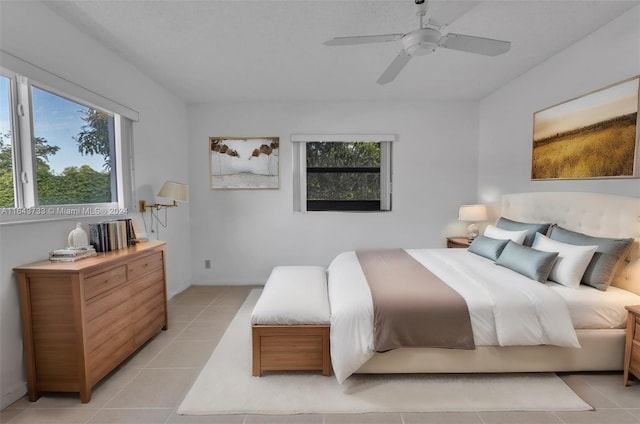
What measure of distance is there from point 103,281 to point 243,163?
254 cm

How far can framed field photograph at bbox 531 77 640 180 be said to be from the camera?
2.23 metres

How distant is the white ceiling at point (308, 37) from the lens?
2.09m

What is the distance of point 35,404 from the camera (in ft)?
6.11

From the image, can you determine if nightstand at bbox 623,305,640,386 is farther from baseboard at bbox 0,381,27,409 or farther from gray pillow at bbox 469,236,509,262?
baseboard at bbox 0,381,27,409

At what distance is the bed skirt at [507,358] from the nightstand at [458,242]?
1.78 metres

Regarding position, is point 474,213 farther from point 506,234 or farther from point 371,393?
point 371,393

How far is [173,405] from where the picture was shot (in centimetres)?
188

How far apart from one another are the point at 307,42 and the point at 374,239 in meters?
2.72

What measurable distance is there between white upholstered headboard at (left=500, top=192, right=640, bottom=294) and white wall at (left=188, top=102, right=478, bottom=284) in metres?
1.26

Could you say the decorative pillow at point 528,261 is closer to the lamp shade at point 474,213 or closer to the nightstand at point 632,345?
the nightstand at point 632,345

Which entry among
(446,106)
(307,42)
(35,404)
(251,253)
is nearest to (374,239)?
(251,253)

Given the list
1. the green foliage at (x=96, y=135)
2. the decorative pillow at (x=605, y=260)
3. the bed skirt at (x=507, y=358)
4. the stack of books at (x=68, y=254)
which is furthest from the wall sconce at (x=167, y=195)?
the decorative pillow at (x=605, y=260)

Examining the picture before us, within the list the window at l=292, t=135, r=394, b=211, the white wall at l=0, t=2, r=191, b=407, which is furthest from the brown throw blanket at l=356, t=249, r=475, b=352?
the window at l=292, t=135, r=394, b=211

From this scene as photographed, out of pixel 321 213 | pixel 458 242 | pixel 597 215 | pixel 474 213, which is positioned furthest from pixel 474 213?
pixel 321 213
